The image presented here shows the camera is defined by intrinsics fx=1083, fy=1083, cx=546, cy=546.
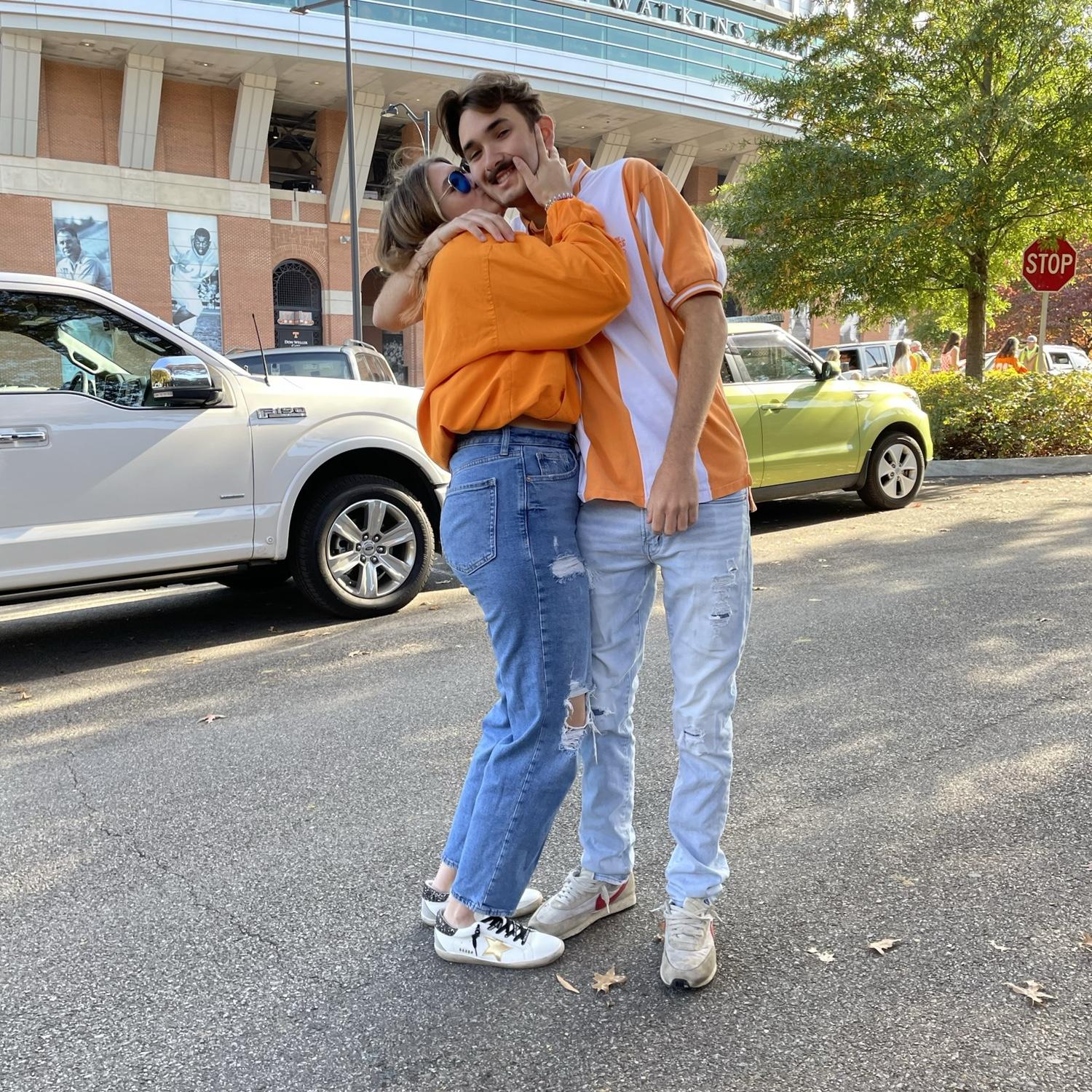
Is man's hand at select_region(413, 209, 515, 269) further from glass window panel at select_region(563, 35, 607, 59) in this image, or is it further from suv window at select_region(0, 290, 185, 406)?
glass window panel at select_region(563, 35, 607, 59)

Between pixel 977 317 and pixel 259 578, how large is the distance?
40.5ft

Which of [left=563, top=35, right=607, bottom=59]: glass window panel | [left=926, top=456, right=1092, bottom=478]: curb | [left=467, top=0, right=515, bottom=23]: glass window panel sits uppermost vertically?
[left=467, top=0, right=515, bottom=23]: glass window panel

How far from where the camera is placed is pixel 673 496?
236 cm

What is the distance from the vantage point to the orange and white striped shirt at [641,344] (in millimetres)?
2365

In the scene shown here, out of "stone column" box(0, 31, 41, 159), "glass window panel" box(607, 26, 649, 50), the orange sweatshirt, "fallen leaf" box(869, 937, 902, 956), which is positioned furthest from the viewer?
"glass window panel" box(607, 26, 649, 50)

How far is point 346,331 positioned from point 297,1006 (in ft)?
125

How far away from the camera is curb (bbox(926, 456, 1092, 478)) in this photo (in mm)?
12711

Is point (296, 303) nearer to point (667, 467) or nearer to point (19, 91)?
point (19, 91)

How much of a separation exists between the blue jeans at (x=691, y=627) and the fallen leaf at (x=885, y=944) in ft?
1.41

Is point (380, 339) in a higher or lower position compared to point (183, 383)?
higher

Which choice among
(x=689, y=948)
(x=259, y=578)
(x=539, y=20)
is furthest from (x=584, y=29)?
(x=689, y=948)

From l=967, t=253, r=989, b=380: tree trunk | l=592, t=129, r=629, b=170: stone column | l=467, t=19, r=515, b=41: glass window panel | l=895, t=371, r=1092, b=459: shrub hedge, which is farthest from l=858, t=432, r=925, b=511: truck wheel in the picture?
l=592, t=129, r=629, b=170: stone column

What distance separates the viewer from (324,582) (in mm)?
6473

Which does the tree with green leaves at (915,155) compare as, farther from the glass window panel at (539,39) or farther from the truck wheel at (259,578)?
the glass window panel at (539,39)
